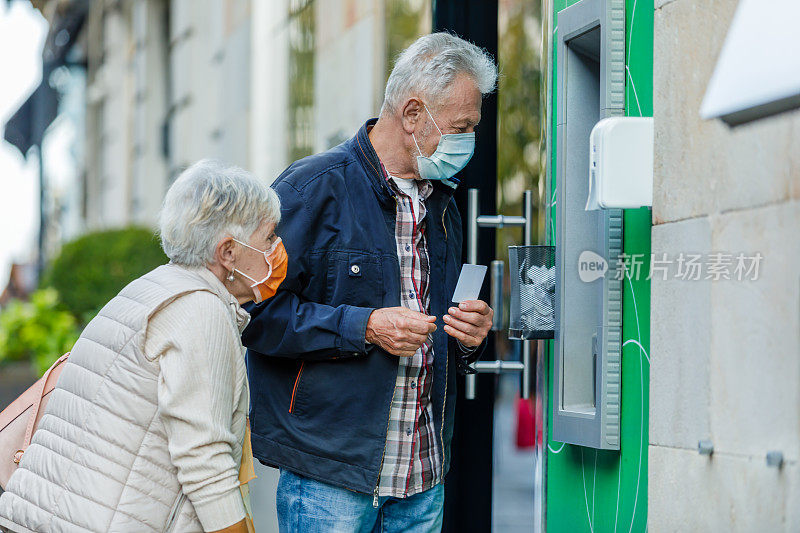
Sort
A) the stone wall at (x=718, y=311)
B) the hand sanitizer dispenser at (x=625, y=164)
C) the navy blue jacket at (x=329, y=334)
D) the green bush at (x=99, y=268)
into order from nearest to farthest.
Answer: the stone wall at (x=718, y=311)
the hand sanitizer dispenser at (x=625, y=164)
the navy blue jacket at (x=329, y=334)
the green bush at (x=99, y=268)

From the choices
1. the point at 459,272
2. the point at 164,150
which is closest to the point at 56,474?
the point at 459,272

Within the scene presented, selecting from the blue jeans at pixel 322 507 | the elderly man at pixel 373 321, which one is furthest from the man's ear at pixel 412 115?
the blue jeans at pixel 322 507

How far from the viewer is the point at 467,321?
3314 millimetres

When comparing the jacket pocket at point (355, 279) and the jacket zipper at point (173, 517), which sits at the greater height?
the jacket pocket at point (355, 279)

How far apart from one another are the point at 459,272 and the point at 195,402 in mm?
1221

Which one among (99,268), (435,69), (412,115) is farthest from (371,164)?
(99,268)

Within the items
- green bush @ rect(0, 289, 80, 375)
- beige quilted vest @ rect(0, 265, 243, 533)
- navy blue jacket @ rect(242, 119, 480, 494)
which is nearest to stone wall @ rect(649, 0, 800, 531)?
navy blue jacket @ rect(242, 119, 480, 494)

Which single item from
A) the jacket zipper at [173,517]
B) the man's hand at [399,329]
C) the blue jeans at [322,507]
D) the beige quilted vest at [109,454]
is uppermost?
the man's hand at [399,329]

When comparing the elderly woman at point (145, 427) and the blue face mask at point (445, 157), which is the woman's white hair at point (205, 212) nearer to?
the elderly woman at point (145, 427)

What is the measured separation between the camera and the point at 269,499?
6664 mm

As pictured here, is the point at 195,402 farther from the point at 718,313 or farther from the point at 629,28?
the point at 629,28

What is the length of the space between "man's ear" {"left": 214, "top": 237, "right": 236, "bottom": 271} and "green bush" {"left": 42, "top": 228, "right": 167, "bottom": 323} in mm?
7429

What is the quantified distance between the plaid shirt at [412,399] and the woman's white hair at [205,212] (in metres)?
0.60

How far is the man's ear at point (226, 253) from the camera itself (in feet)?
9.53
